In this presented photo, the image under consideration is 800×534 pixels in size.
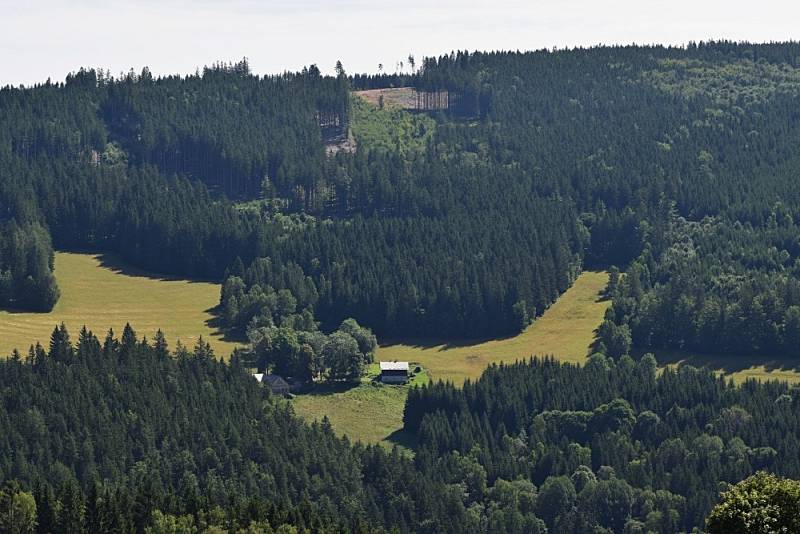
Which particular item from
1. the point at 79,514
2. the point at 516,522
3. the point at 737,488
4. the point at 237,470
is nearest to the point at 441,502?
the point at 516,522

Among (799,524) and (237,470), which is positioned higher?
(799,524)

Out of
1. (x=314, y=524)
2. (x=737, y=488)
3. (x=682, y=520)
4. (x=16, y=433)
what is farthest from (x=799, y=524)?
(x=16, y=433)

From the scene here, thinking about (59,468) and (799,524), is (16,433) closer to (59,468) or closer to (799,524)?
(59,468)

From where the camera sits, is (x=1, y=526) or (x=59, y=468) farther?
(x=59, y=468)

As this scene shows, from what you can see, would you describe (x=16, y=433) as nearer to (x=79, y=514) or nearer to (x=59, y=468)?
(x=59, y=468)

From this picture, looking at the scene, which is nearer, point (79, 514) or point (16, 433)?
point (79, 514)

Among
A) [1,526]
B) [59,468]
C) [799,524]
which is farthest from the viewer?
[59,468]

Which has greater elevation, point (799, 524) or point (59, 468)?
point (799, 524)

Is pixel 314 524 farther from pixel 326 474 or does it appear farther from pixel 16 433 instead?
pixel 16 433

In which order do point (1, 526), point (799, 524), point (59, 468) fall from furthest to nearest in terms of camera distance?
point (59, 468)
point (1, 526)
point (799, 524)
